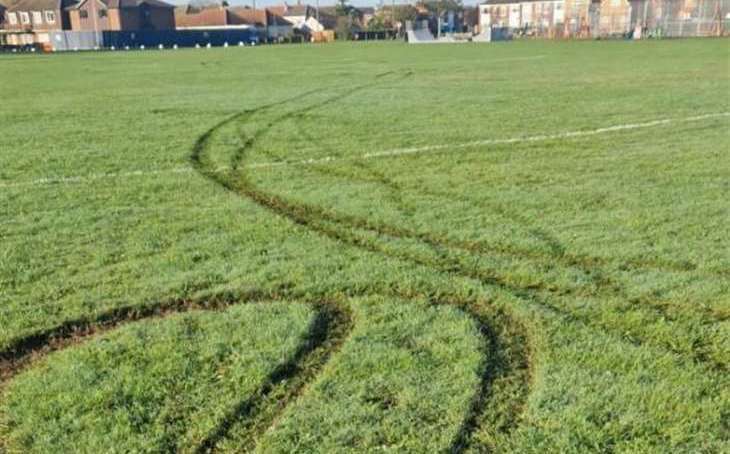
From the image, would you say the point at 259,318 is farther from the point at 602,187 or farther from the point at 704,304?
the point at 602,187

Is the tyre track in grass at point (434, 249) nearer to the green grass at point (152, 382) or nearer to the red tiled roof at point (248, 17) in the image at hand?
the green grass at point (152, 382)

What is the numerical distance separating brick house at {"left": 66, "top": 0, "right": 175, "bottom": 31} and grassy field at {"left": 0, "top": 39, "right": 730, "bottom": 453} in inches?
3556

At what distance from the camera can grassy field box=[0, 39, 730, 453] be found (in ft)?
11.5

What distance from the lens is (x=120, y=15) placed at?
93.3m

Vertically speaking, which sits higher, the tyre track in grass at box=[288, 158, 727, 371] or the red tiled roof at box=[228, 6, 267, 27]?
the red tiled roof at box=[228, 6, 267, 27]

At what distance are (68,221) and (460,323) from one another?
4.04 m

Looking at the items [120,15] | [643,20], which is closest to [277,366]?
[643,20]

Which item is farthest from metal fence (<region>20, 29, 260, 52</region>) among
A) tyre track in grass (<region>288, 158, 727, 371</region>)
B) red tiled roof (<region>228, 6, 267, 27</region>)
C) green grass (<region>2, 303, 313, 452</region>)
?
green grass (<region>2, 303, 313, 452</region>)

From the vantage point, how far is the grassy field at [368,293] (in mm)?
3500

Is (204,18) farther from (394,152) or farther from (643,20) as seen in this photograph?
(394,152)

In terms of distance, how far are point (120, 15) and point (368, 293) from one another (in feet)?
320

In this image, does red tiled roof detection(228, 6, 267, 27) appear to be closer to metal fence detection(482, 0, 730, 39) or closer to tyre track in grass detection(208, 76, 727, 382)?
metal fence detection(482, 0, 730, 39)

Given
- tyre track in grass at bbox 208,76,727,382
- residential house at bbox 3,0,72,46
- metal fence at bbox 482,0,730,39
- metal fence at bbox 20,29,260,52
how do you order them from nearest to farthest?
tyre track in grass at bbox 208,76,727,382, metal fence at bbox 482,0,730,39, metal fence at bbox 20,29,260,52, residential house at bbox 3,0,72,46

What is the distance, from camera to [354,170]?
891cm
